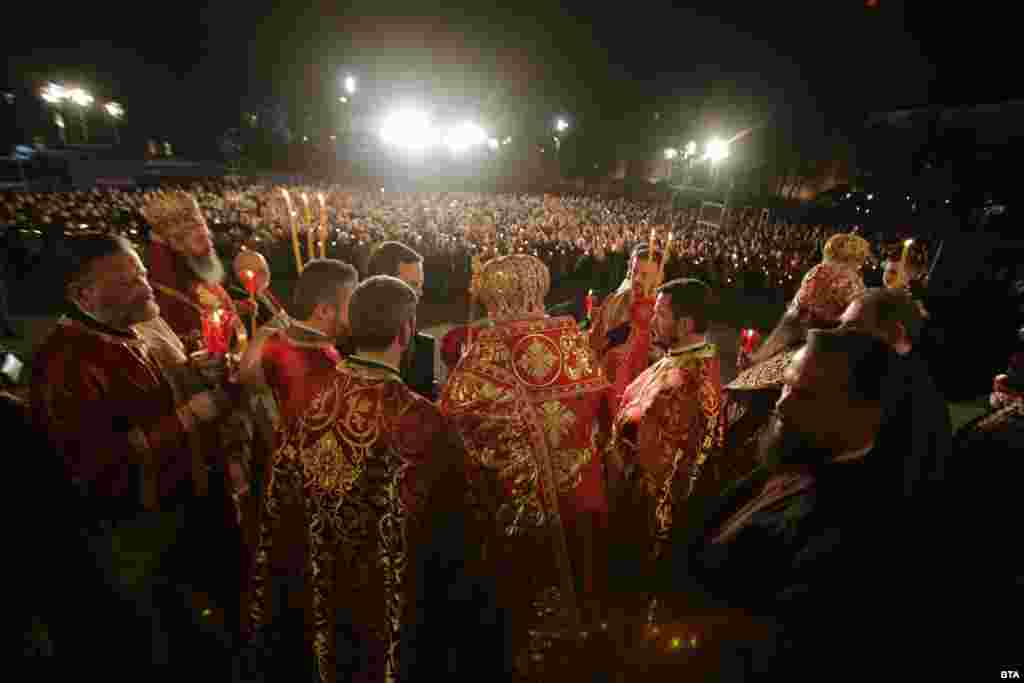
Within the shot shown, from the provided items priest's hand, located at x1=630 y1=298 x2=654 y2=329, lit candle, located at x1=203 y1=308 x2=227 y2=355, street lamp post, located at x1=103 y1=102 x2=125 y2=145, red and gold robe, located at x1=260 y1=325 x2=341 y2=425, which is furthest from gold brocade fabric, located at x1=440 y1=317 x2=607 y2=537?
street lamp post, located at x1=103 y1=102 x2=125 y2=145

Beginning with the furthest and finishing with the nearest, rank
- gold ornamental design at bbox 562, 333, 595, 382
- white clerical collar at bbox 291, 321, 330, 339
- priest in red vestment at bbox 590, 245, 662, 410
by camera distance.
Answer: priest in red vestment at bbox 590, 245, 662, 410 → white clerical collar at bbox 291, 321, 330, 339 → gold ornamental design at bbox 562, 333, 595, 382

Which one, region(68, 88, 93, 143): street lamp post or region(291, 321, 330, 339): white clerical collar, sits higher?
region(68, 88, 93, 143): street lamp post

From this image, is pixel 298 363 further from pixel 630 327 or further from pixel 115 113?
pixel 115 113

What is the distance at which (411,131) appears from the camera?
25.5 metres

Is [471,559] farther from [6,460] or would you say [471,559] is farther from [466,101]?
[466,101]

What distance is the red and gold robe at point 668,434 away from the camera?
321 cm

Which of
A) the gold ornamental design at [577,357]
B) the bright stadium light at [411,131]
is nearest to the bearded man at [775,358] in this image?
the gold ornamental design at [577,357]

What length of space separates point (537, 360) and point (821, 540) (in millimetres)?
1531

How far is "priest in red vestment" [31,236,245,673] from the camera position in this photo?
9.39 feet

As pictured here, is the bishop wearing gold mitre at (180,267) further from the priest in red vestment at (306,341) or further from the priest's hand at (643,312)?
the priest's hand at (643,312)

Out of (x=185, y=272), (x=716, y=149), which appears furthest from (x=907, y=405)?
(x=716, y=149)

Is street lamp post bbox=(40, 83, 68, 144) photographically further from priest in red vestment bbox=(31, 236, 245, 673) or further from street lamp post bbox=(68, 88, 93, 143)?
priest in red vestment bbox=(31, 236, 245, 673)

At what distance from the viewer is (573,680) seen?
11.0ft

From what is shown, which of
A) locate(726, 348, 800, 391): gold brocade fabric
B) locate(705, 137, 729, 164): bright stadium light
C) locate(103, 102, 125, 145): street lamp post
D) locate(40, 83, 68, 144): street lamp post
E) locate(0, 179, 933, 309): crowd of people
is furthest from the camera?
locate(103, 102, 125, 145): street lamp post
